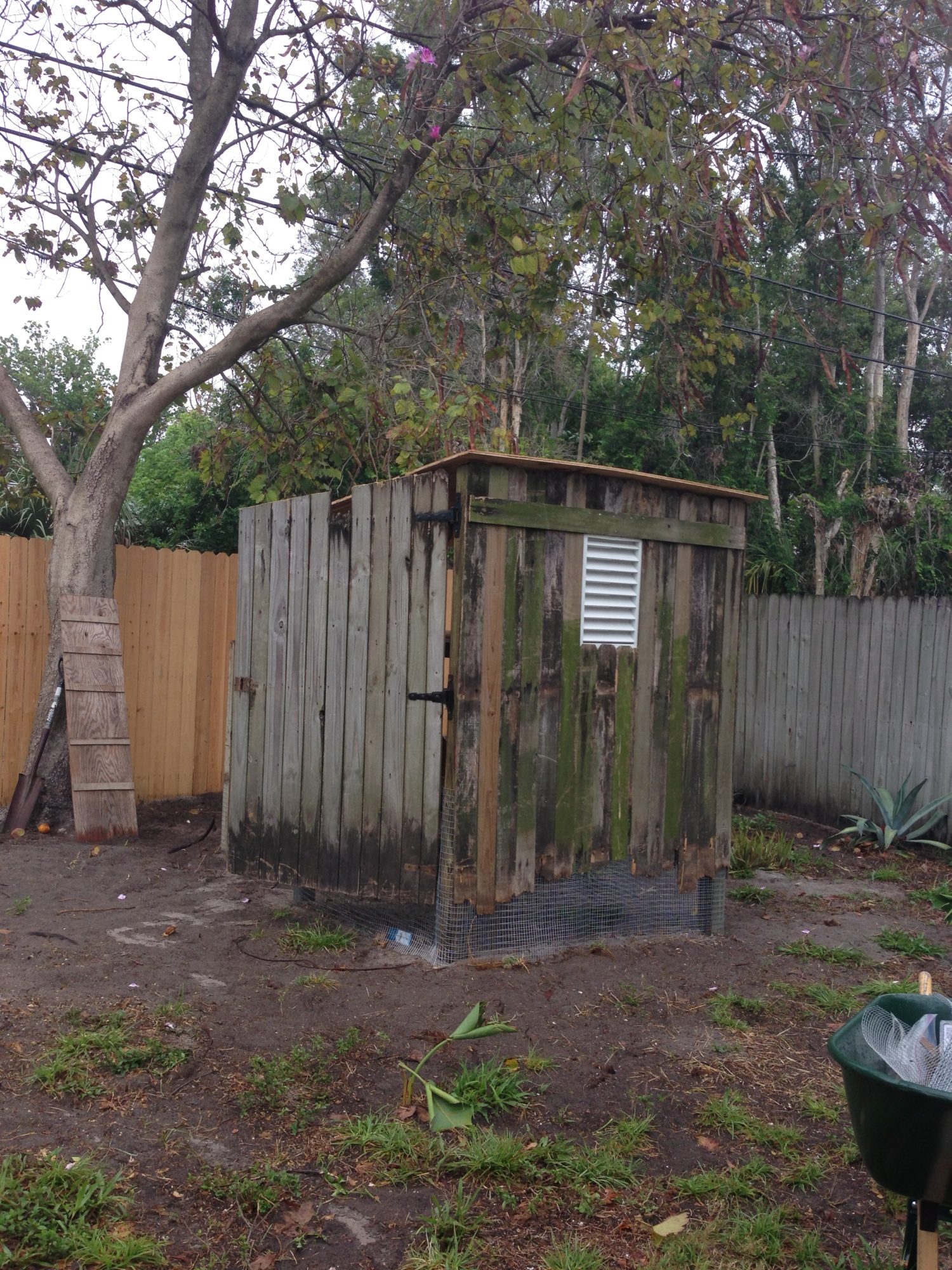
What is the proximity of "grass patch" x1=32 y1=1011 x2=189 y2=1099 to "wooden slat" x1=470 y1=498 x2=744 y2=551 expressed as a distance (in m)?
2.48

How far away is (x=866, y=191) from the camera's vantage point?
24.1ft

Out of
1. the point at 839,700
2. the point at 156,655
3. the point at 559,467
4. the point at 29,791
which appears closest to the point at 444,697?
the point at 559,467

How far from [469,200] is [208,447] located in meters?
3.56

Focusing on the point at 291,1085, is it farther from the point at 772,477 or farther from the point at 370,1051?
the point at 772,477

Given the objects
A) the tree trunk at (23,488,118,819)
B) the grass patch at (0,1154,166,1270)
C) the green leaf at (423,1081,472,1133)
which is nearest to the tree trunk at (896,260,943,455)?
the tree trunk at (23,488,118,819)

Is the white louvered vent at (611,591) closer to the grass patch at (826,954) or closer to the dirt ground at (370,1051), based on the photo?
the dirt ground at (370,1051)

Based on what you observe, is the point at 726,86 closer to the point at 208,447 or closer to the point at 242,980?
the point at 208,447

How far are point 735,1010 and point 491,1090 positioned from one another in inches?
59.8

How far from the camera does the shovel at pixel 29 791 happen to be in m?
7.13

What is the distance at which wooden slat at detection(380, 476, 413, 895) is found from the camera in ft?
16.1

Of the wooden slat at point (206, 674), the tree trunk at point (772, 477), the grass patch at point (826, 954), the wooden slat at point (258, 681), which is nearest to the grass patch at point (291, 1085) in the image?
the wooden slat at point (258, 681)

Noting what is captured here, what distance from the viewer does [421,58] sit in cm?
717

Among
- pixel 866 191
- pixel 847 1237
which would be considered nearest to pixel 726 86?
pixel 866 191

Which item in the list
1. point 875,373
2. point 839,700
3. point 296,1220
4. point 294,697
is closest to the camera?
point 296,1220
